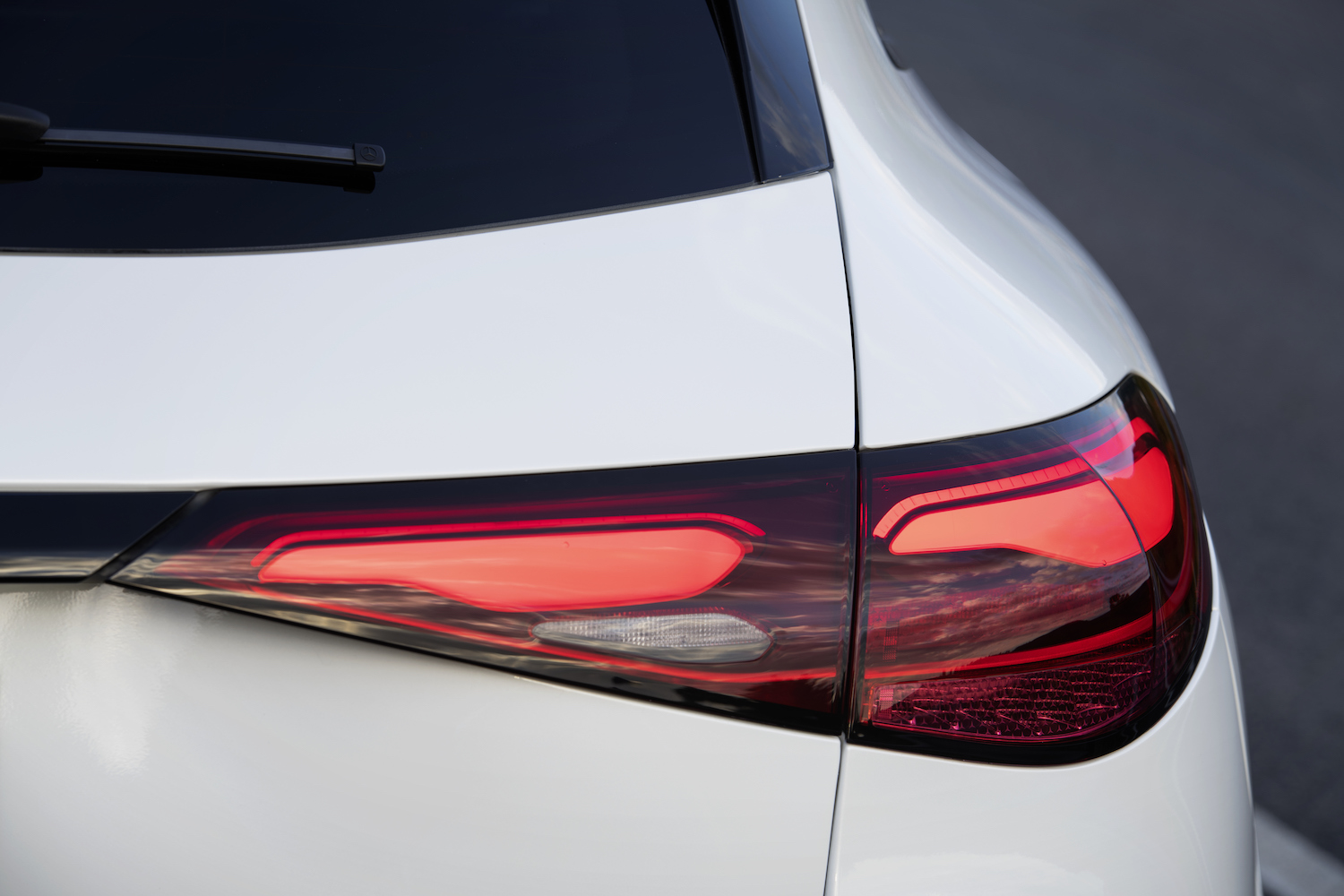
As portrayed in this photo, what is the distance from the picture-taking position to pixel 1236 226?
242 inches

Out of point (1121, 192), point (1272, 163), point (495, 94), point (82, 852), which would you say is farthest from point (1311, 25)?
point (82, 852)

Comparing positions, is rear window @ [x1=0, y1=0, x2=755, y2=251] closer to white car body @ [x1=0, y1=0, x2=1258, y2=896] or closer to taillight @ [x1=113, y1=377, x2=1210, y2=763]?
white car body @ [x1=0, y1=0, x2=1258, y2=896]

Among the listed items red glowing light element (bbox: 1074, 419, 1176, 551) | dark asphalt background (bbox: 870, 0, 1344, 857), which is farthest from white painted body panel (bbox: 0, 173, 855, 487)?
dark asphalt background (bbox: 870, 0, 1344, 857)

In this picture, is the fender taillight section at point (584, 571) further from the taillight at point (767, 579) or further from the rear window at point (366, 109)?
the rear window at point (366, 109)

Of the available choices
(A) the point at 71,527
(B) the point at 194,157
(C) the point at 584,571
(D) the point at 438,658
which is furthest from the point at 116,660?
(B) the point at 194,157

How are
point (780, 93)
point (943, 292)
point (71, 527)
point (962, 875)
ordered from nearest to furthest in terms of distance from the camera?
point (71, 527) < point (962, 875) < point (943, 292) < point (780, 93)

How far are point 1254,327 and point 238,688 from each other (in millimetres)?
5295

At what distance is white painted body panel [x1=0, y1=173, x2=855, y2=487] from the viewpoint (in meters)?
0.92

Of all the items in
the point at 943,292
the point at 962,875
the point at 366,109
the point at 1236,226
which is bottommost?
the point at 962,875

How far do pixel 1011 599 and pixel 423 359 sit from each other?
23.3 inches

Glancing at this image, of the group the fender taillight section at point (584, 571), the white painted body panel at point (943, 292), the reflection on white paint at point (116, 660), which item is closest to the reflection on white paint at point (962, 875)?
the fender taillight section at point (584, 571)

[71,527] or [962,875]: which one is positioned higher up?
[71,527]

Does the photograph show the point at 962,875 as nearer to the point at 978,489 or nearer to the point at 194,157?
the point at 978,489

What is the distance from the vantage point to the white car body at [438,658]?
922 millimetres
